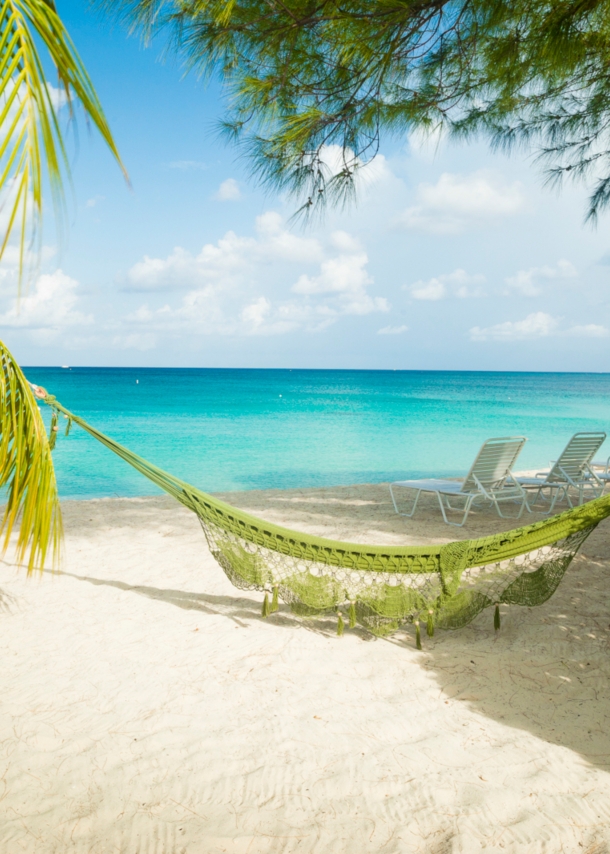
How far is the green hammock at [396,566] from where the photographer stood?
252 cm

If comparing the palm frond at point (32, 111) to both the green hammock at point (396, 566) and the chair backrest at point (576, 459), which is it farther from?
the chair backrest at point (576, 459)

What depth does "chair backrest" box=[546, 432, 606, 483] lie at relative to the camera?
530cm

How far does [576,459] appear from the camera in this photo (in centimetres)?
540

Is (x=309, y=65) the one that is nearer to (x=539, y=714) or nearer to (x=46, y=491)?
(x=46, y=491)

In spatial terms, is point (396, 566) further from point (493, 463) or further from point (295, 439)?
point (295, 439)

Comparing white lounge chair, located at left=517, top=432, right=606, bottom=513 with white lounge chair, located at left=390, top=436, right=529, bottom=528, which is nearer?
white lounge chair, located at left=390, top=436, right=529, bottom=528

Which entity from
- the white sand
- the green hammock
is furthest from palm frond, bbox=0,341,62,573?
the green hammock

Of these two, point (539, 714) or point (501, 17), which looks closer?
point (539, 714)

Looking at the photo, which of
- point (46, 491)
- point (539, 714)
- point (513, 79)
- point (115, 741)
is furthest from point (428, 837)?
point (513, 79)

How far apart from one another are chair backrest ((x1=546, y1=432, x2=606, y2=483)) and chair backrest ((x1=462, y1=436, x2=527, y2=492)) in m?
0.50

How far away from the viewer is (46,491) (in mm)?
1486

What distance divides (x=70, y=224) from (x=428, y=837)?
1.61m

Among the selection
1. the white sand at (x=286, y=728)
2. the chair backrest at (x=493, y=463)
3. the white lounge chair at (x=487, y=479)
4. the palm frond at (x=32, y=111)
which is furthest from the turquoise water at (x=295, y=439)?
the palm frond at (x=32, y=111)

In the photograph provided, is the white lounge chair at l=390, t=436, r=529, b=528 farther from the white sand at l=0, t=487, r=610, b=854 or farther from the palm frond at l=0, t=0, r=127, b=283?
the palm frond at l=0, t=0, r=127, b=283
